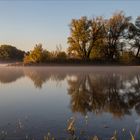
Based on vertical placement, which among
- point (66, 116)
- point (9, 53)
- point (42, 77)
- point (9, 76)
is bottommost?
point (9, 76)

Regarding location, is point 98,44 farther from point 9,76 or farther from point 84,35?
point 9,76

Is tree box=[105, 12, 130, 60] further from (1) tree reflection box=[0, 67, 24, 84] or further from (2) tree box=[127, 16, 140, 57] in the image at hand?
(1) tree reflection box=[0, 67, 24, 84]

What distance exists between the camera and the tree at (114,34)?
67.2m

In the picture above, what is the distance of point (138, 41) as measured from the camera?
7031cm

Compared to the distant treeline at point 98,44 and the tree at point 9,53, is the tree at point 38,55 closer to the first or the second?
the distant treeline at point 98,44

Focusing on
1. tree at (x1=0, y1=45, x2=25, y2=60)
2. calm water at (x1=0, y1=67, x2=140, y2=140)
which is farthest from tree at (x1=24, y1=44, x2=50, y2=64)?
calm water at (x1=0, y1=67, x2=140, y2=140)

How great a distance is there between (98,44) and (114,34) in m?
4.54

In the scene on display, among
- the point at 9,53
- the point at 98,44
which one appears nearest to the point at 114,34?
the point at 98,44

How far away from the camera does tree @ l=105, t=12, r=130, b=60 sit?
67.2m

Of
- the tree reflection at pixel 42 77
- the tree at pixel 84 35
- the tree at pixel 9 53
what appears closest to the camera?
the tree reflection at pixel 42 77

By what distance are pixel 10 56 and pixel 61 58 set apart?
137 ft

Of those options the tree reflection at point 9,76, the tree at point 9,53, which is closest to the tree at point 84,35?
the tree reflection at point 9,76

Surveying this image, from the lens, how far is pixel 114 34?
221 ft

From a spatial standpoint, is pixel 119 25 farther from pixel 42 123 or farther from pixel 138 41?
pixel 42 123
